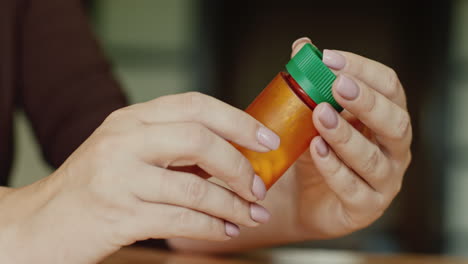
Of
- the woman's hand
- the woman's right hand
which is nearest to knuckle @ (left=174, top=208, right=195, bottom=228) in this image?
the woman's right hand

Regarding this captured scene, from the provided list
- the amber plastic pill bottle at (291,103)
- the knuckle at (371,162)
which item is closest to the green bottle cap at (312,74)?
the amber plastic pill bottle at (291,103)

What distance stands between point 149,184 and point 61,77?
Answer: 0.52 metres

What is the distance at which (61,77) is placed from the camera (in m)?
0.88

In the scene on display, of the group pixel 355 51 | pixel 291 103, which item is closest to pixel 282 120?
pixel 291 103

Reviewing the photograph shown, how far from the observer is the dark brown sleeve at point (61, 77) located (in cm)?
84

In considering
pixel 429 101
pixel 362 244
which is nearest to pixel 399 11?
pixel 429 101

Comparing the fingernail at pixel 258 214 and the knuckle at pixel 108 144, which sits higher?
the knuckle at pixel 108 144

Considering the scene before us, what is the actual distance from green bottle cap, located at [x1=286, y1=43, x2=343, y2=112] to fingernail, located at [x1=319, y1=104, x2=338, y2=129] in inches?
0.4

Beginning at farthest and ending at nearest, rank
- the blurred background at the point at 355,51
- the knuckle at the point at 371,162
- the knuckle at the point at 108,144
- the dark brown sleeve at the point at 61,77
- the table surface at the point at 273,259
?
the blurred background at the point at 355,51 → the dark brown sleeve at the point at 61,77 → the table surface at the point at 273,259 → the knuckle at the point at 371,162 → the knuckle at the point at 108,144

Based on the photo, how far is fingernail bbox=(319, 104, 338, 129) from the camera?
442mm

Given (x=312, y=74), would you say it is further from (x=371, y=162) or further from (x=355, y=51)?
(x=355, y=51)

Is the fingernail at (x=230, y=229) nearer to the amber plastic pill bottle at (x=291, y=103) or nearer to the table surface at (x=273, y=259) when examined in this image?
the amber plastic pill bottle at (x=291, y=103)

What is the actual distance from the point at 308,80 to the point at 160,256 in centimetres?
42

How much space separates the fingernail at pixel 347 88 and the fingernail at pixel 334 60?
0.03 metres
